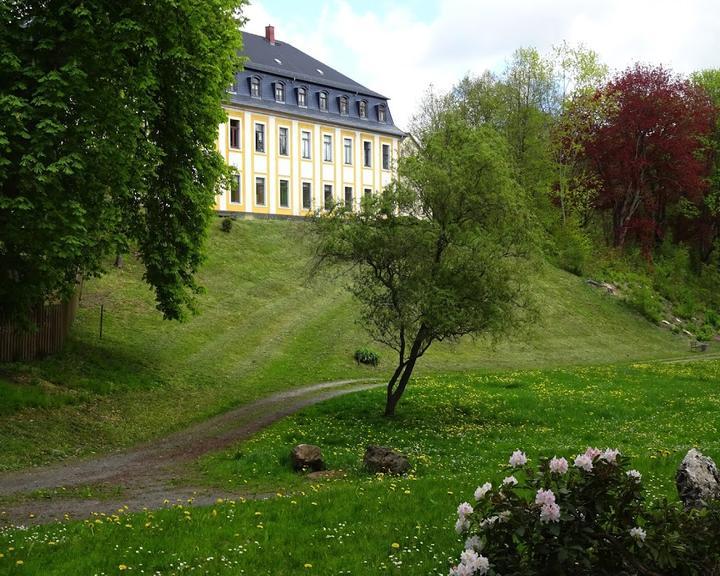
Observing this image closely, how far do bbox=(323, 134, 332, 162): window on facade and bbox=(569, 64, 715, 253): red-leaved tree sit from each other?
76.8ft

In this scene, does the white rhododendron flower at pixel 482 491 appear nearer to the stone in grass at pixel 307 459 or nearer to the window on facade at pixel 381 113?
the stone in grass at pixel 307 459

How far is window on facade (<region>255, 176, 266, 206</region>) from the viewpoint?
234ft

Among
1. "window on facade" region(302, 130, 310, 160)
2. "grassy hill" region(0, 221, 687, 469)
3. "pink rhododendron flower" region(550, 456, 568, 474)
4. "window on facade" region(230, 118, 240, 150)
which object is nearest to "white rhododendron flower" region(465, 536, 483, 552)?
"pink rhododendron flower" region(550, 456, 568, 474)

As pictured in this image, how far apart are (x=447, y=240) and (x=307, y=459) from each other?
10.3 m

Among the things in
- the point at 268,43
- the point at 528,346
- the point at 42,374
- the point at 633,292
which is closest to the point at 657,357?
the point at 528,346

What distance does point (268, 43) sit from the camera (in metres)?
78.2

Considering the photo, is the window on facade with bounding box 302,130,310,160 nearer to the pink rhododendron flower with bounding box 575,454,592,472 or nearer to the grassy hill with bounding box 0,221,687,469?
the grassy hill with bounding box 0,221,687,469

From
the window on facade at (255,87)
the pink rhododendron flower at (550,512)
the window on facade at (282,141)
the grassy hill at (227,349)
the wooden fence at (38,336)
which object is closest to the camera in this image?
the pink rhododendron flower at (550,512)

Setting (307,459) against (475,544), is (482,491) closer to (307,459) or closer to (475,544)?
(475,544)

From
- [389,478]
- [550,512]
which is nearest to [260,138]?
[389,478]

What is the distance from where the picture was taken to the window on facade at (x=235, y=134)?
69.6 meters

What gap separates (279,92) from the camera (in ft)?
239

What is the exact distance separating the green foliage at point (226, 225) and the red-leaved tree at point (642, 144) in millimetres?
33136

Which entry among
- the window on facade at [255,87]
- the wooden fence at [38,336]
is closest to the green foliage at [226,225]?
the window on facade at [255,87]
